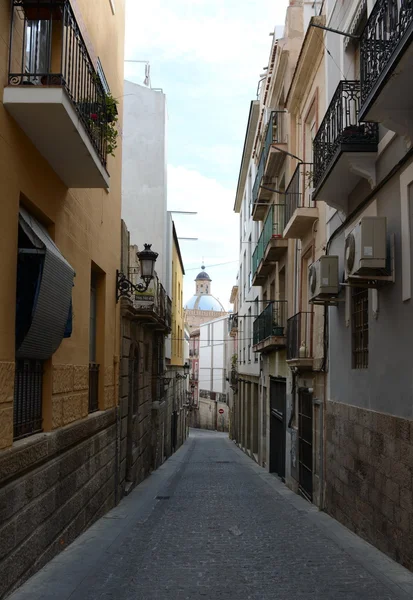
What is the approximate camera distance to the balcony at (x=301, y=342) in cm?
1238

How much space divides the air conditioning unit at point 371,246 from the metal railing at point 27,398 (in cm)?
361

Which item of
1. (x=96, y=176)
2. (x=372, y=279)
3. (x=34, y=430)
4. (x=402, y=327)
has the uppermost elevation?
(x=96, y=176)

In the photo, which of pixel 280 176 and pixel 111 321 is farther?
pixel 280 176

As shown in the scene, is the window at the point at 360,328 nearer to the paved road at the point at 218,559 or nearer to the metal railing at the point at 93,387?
the paved road at the point at 218,559

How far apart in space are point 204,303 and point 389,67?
336 ft

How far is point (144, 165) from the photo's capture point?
23.4m

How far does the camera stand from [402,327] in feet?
22.6

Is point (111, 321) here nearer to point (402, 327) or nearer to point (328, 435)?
point (328, 435)

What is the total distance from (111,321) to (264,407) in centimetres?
1105

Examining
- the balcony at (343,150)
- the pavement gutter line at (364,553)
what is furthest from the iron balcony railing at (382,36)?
the pavement gutter line at (364,553)

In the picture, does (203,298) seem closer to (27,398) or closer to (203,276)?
(203,276)

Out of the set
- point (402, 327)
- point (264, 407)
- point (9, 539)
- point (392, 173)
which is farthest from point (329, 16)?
point (264, 407)

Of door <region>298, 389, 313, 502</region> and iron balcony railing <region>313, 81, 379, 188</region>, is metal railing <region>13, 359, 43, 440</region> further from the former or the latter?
door <region>298, 389, 313, 502</region>

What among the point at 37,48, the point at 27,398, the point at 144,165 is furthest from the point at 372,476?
the point at 144,165
